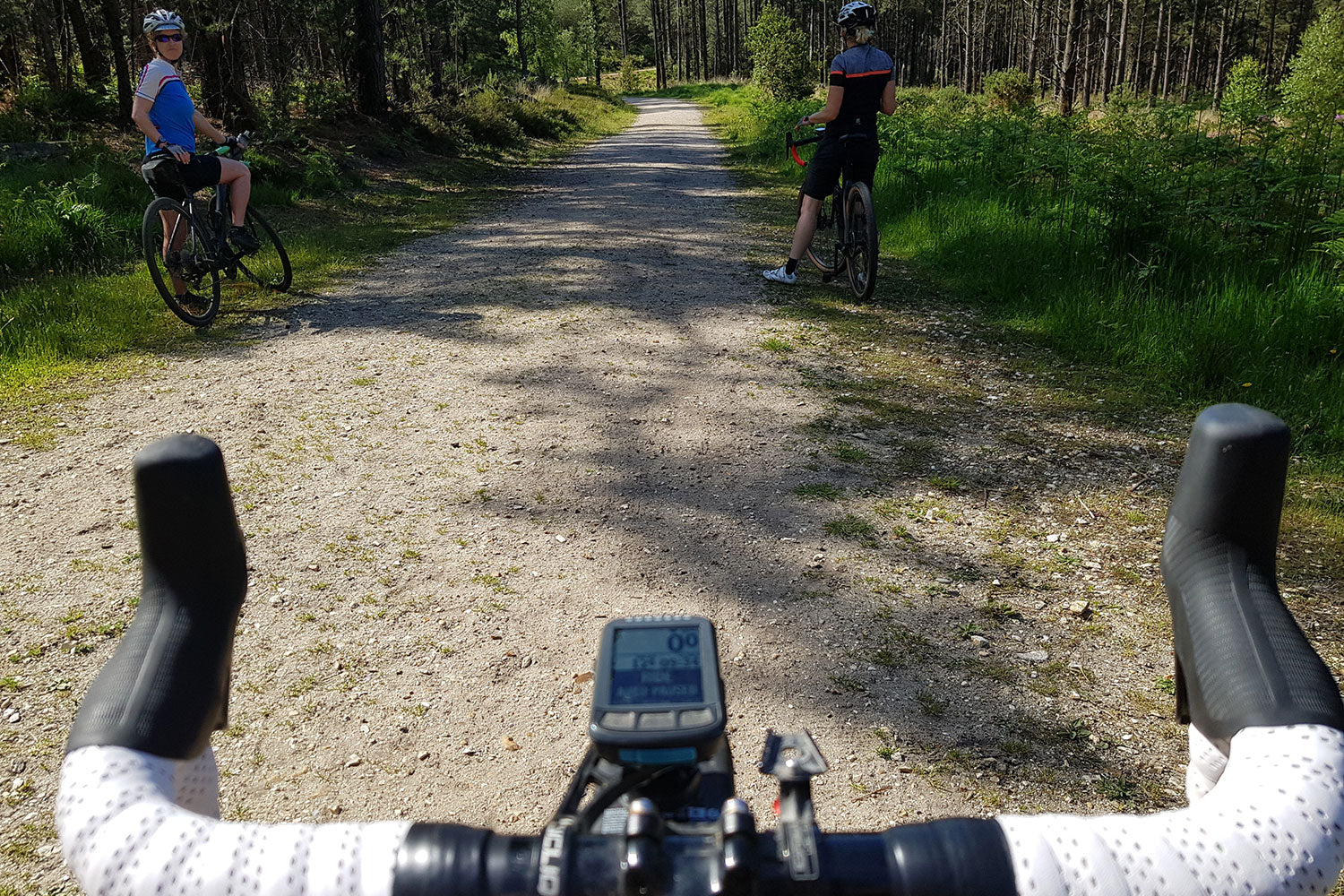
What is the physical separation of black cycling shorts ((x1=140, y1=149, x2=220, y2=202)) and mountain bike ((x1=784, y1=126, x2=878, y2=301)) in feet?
15.1

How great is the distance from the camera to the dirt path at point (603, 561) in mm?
2689

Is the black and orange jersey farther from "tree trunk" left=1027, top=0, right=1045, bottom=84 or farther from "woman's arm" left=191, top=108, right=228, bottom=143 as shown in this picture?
"tree trunk" left=1027, top=0, right=1045, bottom=84

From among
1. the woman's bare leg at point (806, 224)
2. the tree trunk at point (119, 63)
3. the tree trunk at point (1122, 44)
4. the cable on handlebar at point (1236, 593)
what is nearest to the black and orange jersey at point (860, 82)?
the woman's bare leg at point (806, 224)

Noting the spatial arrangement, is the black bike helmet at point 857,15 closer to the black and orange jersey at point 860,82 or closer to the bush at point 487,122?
the black and orange jersey at point 860,82

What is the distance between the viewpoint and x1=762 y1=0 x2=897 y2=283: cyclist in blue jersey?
23.8ft

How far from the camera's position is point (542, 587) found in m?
3.60

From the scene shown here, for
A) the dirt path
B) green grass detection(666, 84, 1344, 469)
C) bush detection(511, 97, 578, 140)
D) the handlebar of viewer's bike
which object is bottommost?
the dirt path

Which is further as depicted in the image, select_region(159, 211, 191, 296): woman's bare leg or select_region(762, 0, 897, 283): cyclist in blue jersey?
select_region(762, 0, 897, 283): cyclist in blue jersey

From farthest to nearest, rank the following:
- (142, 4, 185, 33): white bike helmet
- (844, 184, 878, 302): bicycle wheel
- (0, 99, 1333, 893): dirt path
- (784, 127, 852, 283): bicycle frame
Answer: (784, 127, 852, 283): bicycle frame
(844, 184, 878, 302): bicycle wheel
(142, 4, 185, 33): white bike helmet
(0, 99, 1333, 893): dirt path

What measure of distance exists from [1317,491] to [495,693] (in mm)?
3695

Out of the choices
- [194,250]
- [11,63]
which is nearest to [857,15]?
[194,250]

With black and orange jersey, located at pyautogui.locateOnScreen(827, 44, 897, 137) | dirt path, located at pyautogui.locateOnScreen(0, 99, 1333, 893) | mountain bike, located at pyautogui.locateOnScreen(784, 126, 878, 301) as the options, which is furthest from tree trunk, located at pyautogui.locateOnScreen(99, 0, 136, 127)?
black and orange jersey, located at pyautogui.locateOnScreen(827, 44, 897, 137)

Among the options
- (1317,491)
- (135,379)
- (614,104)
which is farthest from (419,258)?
(614,104)

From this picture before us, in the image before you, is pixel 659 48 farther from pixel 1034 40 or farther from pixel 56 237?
pixel 56 237
